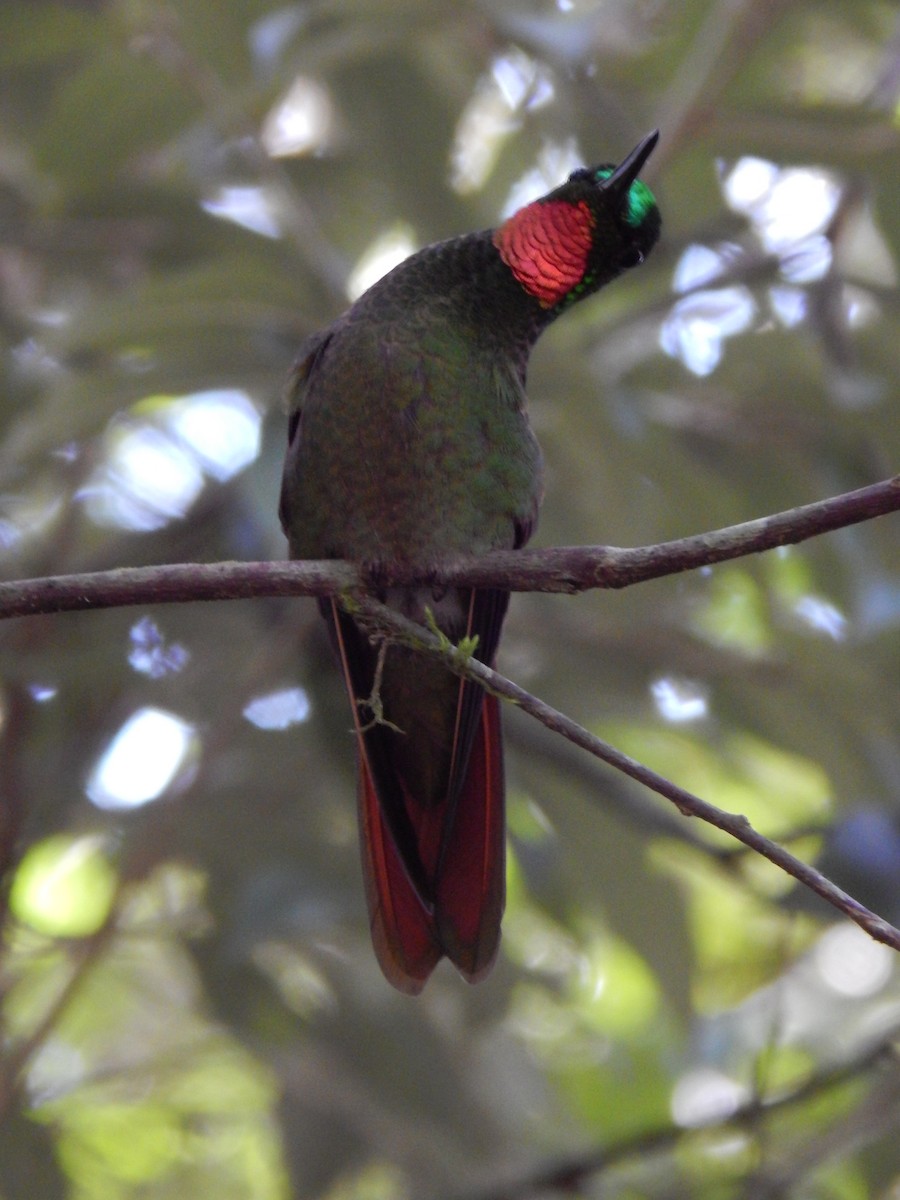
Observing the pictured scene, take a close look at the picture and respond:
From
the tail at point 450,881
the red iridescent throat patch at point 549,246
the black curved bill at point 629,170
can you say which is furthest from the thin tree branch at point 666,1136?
the black curved bill at point 629,170

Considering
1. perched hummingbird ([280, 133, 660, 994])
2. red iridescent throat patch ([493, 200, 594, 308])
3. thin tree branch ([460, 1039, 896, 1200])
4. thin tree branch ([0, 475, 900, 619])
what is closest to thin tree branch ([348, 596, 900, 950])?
thin tree branch ([0, 475, 900, 619])

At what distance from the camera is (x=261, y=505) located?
2977 millimetres

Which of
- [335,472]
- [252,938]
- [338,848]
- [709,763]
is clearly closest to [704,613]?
[709,763]

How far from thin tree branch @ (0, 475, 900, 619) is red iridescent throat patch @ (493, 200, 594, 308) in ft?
2.65

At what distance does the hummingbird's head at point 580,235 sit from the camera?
278 centimetres

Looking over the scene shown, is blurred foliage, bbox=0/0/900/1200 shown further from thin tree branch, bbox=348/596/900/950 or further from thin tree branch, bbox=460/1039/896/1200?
thin tree branch, bbox=348/596/900/950

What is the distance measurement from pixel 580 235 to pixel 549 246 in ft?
0.20

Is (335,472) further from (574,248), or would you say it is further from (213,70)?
(213,70)

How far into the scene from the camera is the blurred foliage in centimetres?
357

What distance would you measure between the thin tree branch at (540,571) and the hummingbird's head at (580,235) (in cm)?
82

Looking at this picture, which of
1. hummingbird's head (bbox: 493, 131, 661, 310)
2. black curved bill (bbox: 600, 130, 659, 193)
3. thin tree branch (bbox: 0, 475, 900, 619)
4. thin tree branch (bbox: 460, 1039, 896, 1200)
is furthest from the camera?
thin tree branch (bbox: 460, 1039, 896, 1200)

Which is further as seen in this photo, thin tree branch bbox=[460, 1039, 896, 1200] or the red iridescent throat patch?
thin tree branch bbox=[460, 1039, 896, 1200]

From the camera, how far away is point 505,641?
13.7 ft

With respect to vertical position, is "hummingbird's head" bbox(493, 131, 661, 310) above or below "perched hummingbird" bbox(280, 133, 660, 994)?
above
